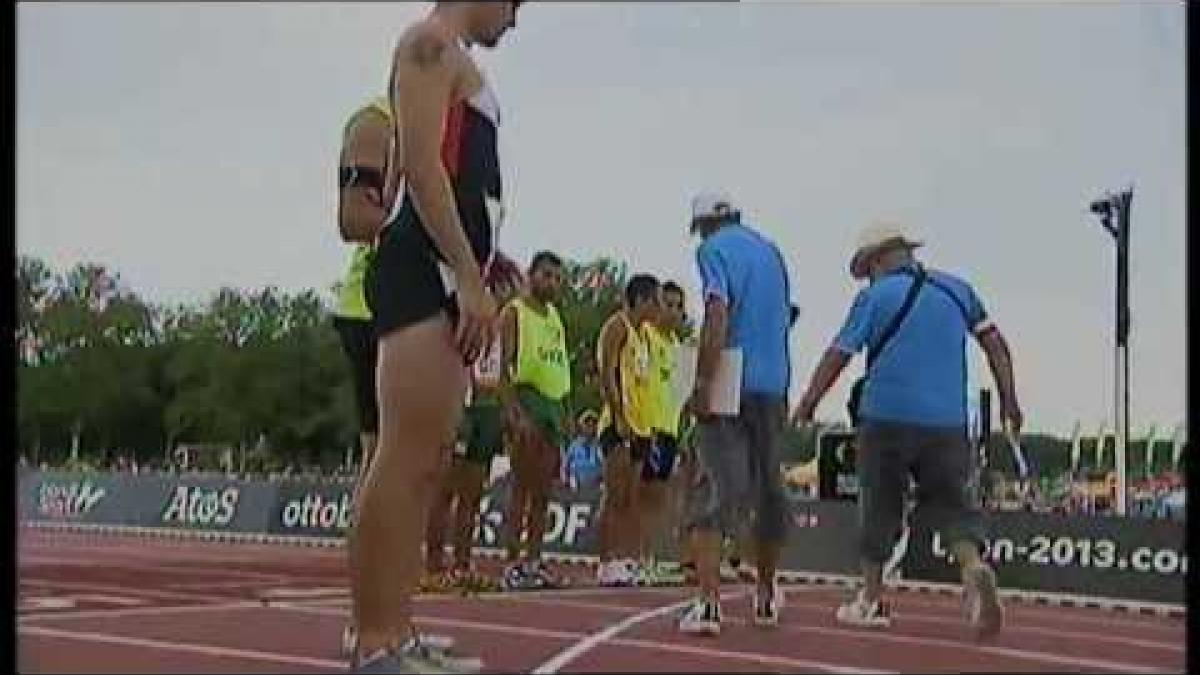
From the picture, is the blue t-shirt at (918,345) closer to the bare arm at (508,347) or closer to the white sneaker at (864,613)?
the white sneaker at (864,613)

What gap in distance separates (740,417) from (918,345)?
263 mm

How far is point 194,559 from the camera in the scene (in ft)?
9.62

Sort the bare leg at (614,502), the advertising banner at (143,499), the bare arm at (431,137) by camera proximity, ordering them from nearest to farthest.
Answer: the bare arm at (431,137)
the advertising banner at (143,499)
the bare leg at (614,502)

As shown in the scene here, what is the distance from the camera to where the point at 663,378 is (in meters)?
2.79

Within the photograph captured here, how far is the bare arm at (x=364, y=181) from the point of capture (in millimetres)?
2609

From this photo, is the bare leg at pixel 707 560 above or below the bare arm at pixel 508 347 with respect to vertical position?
below

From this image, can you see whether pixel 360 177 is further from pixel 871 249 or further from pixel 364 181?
pixel 871 249

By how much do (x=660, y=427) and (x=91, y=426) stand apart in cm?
74

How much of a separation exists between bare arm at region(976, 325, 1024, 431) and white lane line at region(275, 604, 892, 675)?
40 cm

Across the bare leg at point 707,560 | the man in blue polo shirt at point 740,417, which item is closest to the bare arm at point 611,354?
the man in blue polo shirt at point 740,417

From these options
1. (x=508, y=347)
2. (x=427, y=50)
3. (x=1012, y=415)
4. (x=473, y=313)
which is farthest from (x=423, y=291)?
(x=1012, y=415)

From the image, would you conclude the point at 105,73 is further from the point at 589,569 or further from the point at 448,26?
the point at 589,569

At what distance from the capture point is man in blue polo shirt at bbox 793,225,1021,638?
2.77m
